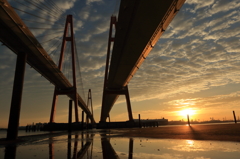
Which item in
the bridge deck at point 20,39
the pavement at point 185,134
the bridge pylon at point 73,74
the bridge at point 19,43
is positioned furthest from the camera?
the bridge pylon at point 73,74

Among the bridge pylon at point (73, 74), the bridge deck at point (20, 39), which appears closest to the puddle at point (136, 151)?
the bridge deck at point (20, 39)

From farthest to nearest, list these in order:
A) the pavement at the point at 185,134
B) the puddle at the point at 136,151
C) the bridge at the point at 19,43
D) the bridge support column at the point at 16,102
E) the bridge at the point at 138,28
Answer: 1. the bridge at the point at 138,28
2. the bridge at the point at 19,43
3. the bridge support column at the point at 16,102
4. the pavement at the point at 185,134
5. the puddle at the point at 136,151

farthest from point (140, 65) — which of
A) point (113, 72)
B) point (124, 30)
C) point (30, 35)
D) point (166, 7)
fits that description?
point (30, 35)

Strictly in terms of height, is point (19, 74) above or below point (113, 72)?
below

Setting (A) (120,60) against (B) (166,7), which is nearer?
(B) (166,7)

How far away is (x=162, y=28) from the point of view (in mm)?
16391

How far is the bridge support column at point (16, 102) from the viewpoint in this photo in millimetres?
12311

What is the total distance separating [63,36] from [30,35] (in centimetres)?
2388

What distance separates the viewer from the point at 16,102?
42.1 ft

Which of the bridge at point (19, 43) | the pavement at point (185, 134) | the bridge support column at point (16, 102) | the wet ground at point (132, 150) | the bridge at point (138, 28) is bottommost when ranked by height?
the pavement at point (185, 134)

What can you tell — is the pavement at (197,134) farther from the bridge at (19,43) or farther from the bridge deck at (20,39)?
the bridge deck at (20,39)

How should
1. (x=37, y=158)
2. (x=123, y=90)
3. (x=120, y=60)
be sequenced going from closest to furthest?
(x=37, y=158) < (x=120, y=60) < (x=123, y=90)

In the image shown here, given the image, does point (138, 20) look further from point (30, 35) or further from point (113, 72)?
point (113, 72)

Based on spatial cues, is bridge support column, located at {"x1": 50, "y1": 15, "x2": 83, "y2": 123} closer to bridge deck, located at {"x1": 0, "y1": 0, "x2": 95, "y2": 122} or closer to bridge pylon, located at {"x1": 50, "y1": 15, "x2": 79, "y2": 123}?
bridge pylon, located at {"x1": 50, "y1": 15, "x2": 79, "y2": 123}
